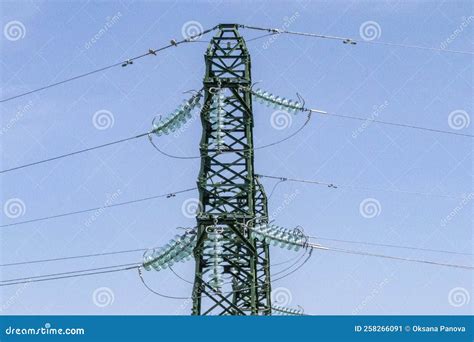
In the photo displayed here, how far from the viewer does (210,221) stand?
101 ft

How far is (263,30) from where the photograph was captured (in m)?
35.8

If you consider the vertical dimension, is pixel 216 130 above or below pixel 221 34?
below

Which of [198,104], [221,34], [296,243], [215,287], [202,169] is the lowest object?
[215,287]

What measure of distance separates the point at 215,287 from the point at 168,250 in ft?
10.3

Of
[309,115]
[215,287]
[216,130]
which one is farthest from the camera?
[309,115]

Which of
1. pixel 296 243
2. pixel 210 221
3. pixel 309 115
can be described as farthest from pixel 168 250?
pixel 309 115

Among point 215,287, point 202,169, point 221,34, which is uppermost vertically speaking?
point 221,34

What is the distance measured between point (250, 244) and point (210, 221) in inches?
62.7

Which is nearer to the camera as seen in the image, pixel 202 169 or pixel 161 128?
pixel 202 169

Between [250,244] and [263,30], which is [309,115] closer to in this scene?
[263,30]

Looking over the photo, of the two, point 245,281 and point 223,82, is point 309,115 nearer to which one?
point 223,82
